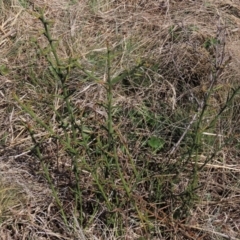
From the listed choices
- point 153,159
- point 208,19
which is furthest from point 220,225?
point 208,19

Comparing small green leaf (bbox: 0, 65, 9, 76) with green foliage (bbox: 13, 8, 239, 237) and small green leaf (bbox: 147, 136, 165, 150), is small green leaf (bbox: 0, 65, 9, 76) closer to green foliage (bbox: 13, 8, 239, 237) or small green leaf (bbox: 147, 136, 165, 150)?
green foliage (bbox: 13, 8, 239, 237)

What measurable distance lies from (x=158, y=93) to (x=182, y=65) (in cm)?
22

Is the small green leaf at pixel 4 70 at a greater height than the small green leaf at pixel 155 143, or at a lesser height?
greater

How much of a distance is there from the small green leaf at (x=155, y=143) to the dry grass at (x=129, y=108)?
2 cm

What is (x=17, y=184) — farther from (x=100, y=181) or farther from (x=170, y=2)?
(x=170, y=2)

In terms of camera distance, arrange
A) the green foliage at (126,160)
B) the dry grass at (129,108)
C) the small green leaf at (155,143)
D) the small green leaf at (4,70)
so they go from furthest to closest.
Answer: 1. the small green leaf at (4,70)
2. the small green leaf at (155,143)
3. the dry grass at (129,108)
4. the green foliage at (126,160)

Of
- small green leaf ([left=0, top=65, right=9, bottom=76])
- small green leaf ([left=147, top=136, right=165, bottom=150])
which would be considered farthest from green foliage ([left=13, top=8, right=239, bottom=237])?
small green leaf ([left=0, top=65, right=9, bottom=76])

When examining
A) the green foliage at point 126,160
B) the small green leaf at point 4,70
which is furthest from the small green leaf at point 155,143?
the small green leaf at point 4,70

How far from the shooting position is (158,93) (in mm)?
2561

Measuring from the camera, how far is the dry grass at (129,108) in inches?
81.0

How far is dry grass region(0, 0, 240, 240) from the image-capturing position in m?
2.06

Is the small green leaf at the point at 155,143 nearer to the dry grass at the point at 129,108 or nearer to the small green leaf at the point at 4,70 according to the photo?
the dry grass at the point at 129,108

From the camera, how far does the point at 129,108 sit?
2.49m

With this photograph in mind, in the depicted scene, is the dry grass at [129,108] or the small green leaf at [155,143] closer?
the dry grass at [129,108]
